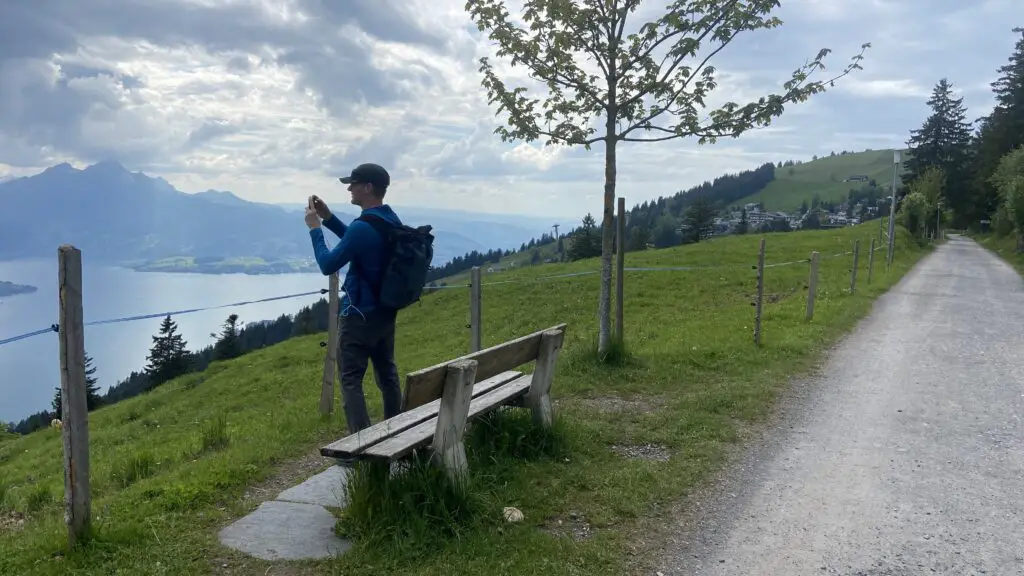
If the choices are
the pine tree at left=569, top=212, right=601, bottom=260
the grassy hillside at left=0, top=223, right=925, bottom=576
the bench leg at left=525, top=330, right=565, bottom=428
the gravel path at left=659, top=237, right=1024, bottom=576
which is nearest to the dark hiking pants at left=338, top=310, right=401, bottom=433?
the grassy hillside at left=0, top=223, right=925, bottom=576

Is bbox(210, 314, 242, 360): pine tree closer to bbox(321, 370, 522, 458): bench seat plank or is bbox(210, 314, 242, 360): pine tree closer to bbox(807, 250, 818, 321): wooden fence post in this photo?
bbox(807, 250, 818, 321): wooden fence post

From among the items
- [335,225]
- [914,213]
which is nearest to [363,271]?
[335,225]

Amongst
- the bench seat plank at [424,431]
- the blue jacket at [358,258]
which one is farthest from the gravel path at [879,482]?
the blue jacket at [358,258]

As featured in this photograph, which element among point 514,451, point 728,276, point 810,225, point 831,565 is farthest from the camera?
point 810,225

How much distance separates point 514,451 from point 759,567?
6.77 feet

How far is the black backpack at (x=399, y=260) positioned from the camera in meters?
4.66

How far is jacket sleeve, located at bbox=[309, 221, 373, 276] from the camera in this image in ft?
15.0

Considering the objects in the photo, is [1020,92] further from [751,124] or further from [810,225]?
[751,124]

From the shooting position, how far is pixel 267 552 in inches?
148

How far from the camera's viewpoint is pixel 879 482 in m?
5.27

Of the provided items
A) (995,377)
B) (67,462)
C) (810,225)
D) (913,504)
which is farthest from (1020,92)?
(67,462)

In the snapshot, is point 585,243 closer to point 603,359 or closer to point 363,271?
point 603,359

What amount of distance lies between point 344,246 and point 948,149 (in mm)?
91984

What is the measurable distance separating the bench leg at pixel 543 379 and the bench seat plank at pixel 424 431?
12 centimetres
